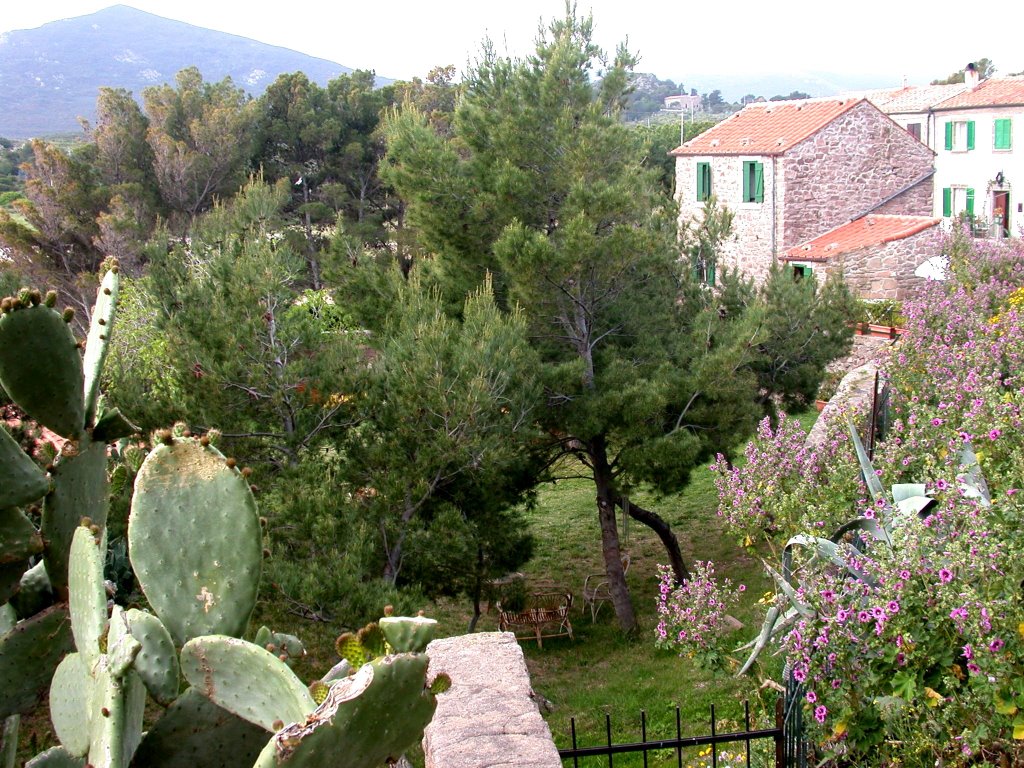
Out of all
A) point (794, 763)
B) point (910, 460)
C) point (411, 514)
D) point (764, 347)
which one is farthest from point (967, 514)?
point (764, 347)

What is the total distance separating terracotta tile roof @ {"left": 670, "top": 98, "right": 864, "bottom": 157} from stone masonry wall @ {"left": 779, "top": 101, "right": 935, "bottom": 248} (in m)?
0.30

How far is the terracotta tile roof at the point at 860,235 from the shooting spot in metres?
21.7

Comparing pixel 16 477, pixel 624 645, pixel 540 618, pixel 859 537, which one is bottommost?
pixel 624 645

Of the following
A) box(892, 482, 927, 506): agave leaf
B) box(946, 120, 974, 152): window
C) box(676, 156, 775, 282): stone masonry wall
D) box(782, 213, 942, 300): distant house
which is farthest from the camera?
box(946, 120, 974, 152): window

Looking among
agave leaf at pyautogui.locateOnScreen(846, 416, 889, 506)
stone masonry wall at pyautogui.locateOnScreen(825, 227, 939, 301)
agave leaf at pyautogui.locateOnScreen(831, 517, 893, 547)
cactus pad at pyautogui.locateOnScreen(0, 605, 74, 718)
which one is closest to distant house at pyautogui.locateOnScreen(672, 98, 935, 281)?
stone masonry wall at pyautogui.locateOnScreen(825, 227, 939, 301)

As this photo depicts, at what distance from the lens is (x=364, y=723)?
1651mm

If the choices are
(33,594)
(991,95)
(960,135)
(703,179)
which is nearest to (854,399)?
(33,594)

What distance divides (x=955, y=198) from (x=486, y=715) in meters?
26.8

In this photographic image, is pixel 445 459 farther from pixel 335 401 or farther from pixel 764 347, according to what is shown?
pixel 764 347

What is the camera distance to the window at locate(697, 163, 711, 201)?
27.1m

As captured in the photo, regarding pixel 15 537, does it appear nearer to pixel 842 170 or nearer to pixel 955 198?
pixel 842 170

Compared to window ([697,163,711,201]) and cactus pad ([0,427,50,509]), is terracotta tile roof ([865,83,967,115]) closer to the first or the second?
window ([697,163,711,201])

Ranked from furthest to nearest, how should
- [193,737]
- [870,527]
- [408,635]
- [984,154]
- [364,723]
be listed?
[984,154] → [870,527] → [193,737] → [408,635] → [364,723]

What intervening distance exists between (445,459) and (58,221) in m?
18.5
